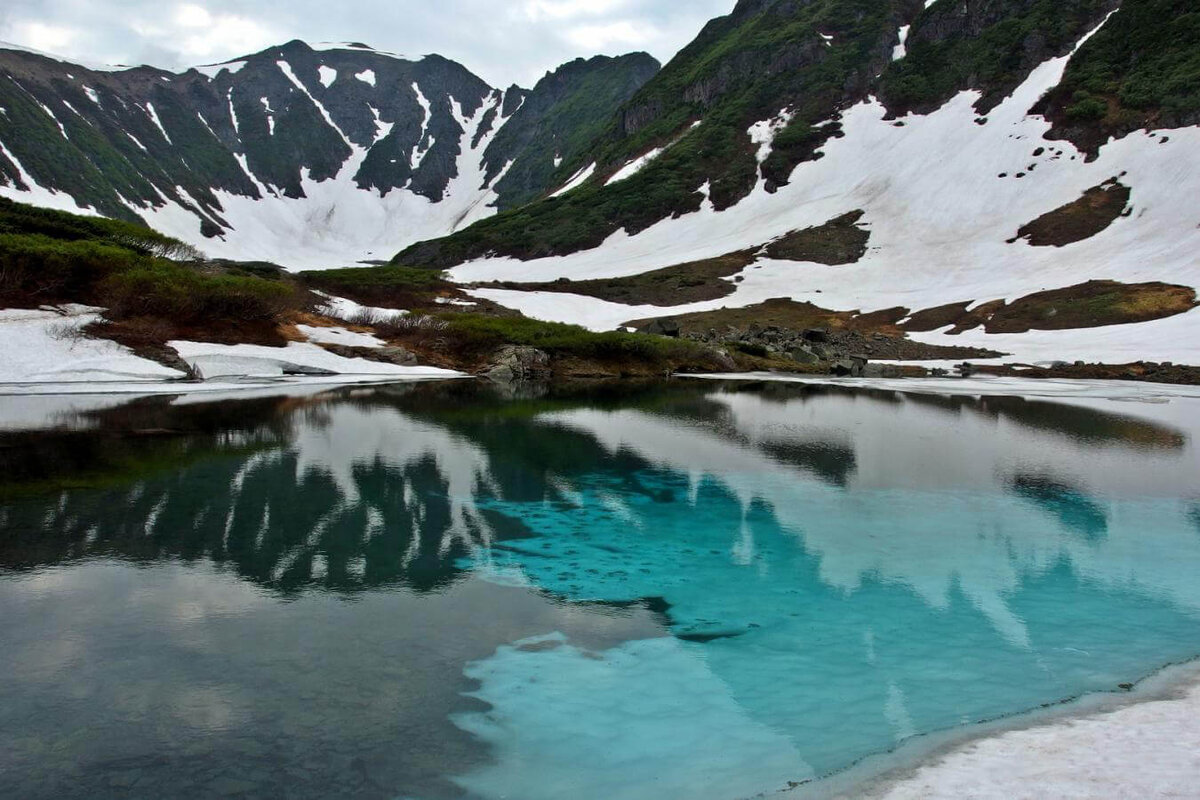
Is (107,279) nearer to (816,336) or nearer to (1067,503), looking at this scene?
(1067,503)

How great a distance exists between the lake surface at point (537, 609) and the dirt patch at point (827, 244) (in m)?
83.2

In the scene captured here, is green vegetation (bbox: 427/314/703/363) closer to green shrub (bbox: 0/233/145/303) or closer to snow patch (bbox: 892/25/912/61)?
green shrub (bbox: 0/233/145/303)

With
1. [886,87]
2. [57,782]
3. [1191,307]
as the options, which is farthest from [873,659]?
[886,87]

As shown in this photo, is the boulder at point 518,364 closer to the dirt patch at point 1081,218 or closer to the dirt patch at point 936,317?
the dirt patch at point 936,317

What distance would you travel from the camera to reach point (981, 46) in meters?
132

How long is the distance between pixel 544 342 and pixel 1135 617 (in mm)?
44380

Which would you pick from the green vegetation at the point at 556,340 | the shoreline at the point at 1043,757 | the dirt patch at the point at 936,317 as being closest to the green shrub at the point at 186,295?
the green vegetation at the point at 556,340

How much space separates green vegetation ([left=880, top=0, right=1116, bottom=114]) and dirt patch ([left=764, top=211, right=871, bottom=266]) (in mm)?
36028

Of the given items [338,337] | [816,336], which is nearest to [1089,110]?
[816,336]

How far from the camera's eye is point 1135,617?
9.70 meters

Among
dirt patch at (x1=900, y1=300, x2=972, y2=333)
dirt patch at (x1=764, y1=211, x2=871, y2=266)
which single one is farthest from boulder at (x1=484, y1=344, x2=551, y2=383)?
dirt patch at (x1=764, y1=211, x2=871, y2=266)

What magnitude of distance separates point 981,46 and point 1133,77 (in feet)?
106

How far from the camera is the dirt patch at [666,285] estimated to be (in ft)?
290

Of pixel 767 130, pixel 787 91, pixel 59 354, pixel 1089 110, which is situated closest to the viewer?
pixel 59 354
